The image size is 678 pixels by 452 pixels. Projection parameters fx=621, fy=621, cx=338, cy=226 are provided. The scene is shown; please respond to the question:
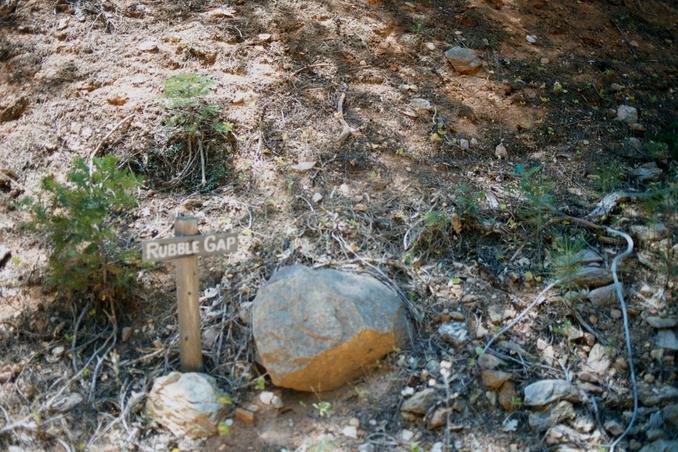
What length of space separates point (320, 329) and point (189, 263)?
0.79 metres

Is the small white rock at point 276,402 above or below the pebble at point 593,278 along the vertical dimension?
below

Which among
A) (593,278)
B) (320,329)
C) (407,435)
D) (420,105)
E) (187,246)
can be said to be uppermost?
(187,246)

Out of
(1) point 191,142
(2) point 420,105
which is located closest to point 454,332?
(2) point 420,105

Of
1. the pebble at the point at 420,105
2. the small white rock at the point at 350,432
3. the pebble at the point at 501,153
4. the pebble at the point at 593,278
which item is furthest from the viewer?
the pebble at the point at 420,105

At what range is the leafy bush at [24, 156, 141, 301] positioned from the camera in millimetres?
3525

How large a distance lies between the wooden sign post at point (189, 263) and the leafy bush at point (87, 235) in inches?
21.4

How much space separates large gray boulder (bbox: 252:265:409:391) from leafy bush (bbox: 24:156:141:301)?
0.92m

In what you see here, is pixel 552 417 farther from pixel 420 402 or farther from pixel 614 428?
pixel 420 402

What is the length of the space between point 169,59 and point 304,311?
114 inches

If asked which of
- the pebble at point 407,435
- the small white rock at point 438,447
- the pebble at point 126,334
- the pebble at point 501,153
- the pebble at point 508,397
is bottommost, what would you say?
the pebble at point 407,435

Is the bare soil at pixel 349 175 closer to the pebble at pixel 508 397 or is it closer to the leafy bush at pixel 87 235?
the pebble at pixel 508 397

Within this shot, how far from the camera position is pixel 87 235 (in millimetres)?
3529

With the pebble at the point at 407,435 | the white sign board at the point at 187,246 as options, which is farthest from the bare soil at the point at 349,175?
the white sign board at the point at 187,246

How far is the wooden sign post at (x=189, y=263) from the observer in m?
3.23
